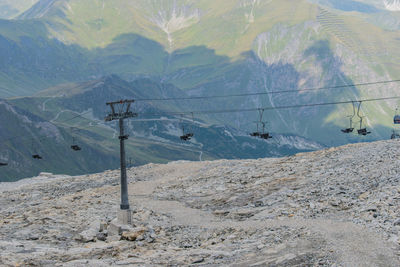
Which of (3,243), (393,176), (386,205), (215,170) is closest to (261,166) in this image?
(215,170)

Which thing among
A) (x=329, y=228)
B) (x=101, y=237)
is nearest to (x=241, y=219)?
(x=329, y=228)

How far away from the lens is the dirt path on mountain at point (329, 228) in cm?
2729

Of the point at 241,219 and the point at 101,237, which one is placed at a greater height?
the point at 241,219

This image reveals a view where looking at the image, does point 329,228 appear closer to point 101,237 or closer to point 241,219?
point 241,219

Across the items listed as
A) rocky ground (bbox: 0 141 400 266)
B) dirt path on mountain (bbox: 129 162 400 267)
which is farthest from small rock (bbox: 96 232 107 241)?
dirt path on mountain (bbox: 129 162 400 267)

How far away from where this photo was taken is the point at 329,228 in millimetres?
33094

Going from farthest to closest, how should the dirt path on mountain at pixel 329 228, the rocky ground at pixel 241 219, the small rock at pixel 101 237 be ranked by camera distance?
1. the small rock at pixel 101 237
2. the rocky ground at pixel 241 219
3. the dirt path on mountain at pixel 329 228

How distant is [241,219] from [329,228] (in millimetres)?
10048

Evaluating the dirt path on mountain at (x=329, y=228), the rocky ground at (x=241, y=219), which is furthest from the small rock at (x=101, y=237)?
the dirt path on mountain at (x=329, y=228)

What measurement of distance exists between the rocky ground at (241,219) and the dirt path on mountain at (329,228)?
0.18 ft

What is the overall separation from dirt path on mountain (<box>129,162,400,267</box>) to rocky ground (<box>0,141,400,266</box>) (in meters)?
0.05

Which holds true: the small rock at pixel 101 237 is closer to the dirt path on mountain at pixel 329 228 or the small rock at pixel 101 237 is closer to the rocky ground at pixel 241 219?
the rocky ground at pixel 241 219

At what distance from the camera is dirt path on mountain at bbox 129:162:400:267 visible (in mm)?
27286

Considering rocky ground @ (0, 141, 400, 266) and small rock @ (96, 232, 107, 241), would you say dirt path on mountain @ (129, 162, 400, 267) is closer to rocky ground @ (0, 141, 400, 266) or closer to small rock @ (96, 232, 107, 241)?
rocky ground @ (0, 141, 400, 266)
